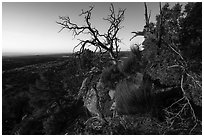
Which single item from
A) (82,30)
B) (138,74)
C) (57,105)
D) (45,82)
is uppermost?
(82,30)

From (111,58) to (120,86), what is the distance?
3.02m

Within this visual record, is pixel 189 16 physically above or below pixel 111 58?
above

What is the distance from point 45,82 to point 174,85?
9.74m

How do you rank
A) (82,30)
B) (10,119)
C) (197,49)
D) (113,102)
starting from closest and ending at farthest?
(197,49), (113,102), (82,30), (10,119)

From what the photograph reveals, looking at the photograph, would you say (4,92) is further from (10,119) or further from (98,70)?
(98,70)

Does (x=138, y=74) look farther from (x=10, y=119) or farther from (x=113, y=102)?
(x=10, y=119)

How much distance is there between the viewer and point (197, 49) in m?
5.86

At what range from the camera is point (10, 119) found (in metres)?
16.6

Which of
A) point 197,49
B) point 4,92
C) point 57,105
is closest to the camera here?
point 197,49

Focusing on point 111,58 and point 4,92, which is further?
point 4,92

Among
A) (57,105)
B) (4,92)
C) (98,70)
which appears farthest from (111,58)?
(4,92)

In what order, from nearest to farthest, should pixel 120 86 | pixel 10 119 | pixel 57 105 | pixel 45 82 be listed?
pixel 120 86 < pixel 57 105 < pixel 45 82 < pixel 10 119

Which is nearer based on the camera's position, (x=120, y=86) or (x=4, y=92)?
(x=120, y=86)

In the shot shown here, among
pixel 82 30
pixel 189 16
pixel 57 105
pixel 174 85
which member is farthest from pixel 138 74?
pixel 57 105
